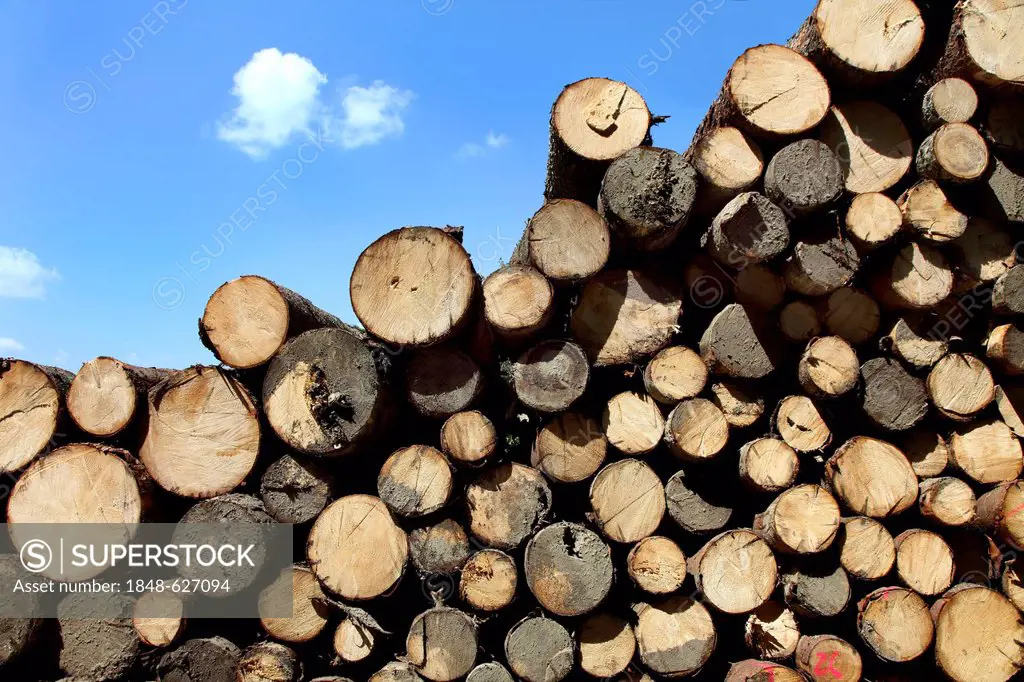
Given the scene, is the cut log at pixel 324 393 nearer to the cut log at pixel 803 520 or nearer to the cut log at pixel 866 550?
the cut log at pixel 803 520

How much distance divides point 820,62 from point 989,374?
66.6 inches

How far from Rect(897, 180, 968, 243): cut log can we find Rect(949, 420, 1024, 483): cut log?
964 mm

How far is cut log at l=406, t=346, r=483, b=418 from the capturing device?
276 cm

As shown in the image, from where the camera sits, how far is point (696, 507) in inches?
112

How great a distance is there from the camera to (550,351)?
273cm

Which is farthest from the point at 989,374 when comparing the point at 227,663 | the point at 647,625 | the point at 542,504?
the point at 227,663

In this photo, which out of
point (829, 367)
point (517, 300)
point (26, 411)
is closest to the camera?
point (517, 300)

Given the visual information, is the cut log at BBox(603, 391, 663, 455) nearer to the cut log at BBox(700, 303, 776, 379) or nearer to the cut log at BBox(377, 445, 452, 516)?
the cut log at BBox(700, 303, 776, 379)

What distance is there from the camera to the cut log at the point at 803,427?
2.80 meters

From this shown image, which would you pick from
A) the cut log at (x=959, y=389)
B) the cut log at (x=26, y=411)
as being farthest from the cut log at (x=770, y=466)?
the cut log at (x=26, y=411)

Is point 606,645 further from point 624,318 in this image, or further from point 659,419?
point 624,318

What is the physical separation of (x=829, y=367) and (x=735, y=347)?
415 millimetres

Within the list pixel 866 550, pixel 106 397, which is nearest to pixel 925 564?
pixel 866 550

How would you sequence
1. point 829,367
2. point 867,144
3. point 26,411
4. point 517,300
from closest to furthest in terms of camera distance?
1. point 517,300
2. point 829,367
3. point 867,144
4. point 26,411
